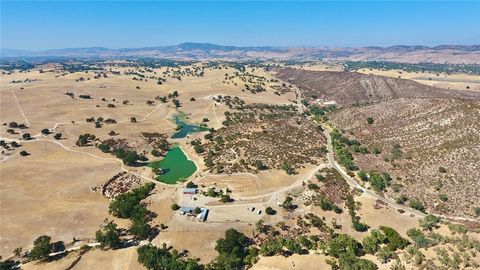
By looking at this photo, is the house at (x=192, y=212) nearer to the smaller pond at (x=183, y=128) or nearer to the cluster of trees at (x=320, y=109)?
the smaller pond at (x=183, y=128)

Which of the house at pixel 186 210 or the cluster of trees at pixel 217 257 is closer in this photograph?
the cluster of trees at pixel 217 257

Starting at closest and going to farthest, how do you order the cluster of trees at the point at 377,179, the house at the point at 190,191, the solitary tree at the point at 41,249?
the solitary tree at the point at 41,249 < the house at the point at 190,191 < the cluster of trees at the point at 377,179

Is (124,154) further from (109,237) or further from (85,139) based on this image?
(109,237)

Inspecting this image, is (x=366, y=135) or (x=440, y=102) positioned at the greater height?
(x=440, y=102)

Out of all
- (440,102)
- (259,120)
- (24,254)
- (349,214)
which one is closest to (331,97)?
(259,120)

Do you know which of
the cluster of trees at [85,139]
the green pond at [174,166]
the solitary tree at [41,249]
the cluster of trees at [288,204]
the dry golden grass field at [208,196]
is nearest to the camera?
the solitary tree at [41,249]

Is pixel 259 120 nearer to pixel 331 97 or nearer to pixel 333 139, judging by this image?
pixel 333 139

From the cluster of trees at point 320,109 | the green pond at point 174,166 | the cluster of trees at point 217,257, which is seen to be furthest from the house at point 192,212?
the cluster of trees at point 320,109
